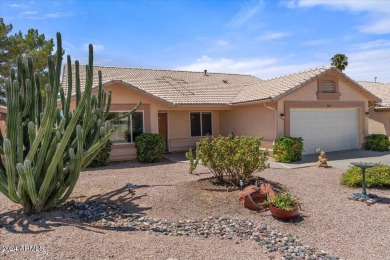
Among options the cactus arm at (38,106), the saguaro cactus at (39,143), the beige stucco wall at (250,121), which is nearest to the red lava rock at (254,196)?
the saguaro cactus at (39,143)

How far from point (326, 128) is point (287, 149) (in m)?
4.32

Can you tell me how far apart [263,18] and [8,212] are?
405 inches

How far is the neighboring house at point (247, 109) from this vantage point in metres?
15.7

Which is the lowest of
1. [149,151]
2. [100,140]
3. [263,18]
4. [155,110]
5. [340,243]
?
[340,243]

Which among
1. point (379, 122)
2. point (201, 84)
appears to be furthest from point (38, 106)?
point (379, 122)

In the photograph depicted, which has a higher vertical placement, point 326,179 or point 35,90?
point 35,90

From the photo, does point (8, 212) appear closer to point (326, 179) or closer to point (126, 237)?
point (126, 237)

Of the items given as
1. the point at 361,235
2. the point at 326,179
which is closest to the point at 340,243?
the point at 361,235

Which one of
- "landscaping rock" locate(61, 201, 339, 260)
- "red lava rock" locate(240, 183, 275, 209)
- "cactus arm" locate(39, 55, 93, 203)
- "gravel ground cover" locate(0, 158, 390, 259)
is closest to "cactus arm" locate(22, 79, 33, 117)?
"cactus arm" locate(39, 55, 93, 203)

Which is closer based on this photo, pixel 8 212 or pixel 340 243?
pixel 340 243

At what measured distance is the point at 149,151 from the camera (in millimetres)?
15008

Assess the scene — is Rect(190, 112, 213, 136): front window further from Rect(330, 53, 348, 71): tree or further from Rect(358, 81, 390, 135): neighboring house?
Rect(330, 53, 348, 71): tree

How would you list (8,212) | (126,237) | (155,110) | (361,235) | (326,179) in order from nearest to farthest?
(126,237), (361,235), (8,212), (326,179), (155,110)

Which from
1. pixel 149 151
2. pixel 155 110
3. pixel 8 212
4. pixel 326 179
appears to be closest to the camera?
pixel 8 212
